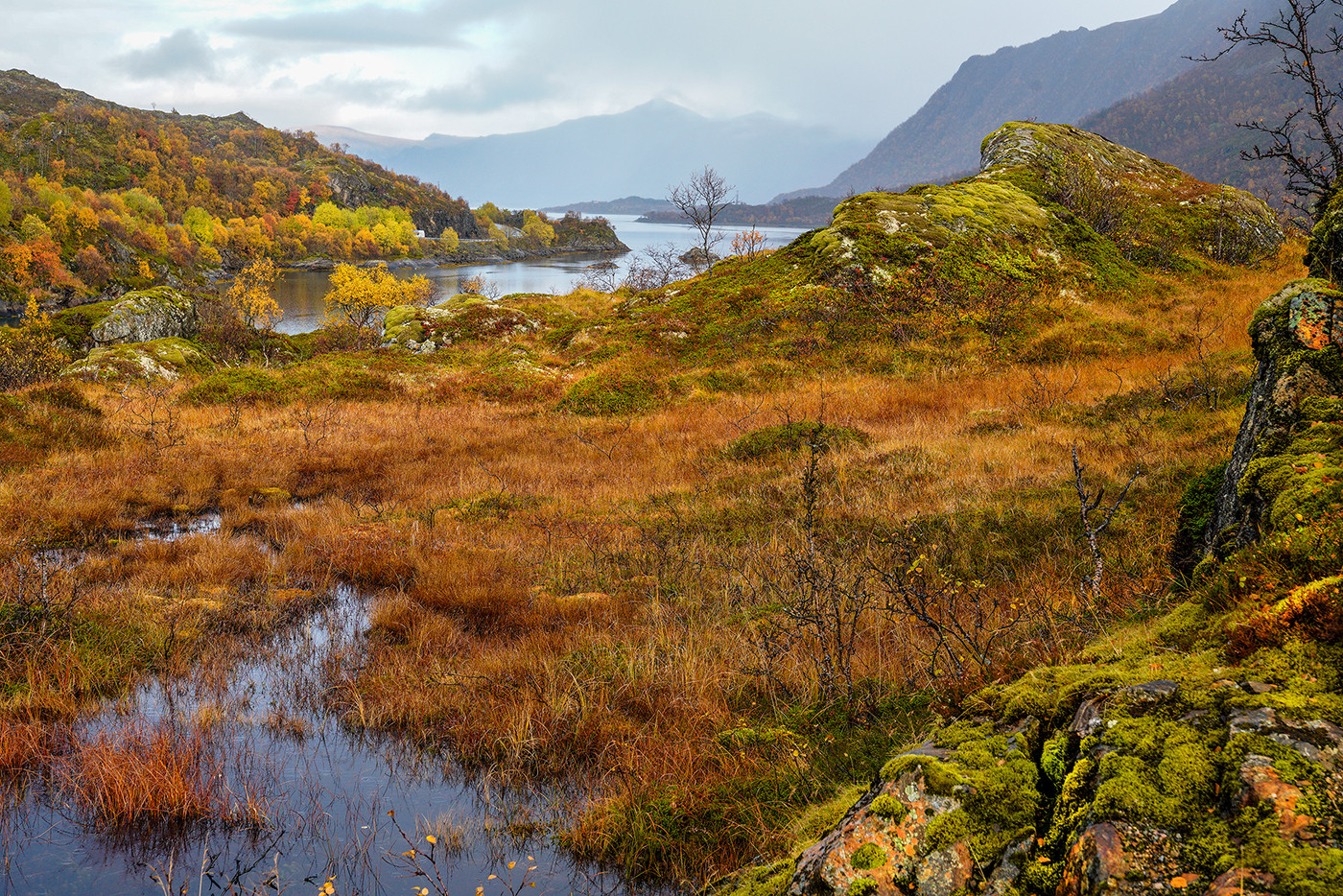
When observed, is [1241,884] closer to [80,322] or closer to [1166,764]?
[1166,764]

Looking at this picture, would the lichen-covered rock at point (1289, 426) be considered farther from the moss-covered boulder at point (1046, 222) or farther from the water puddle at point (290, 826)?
the moss-covered boulder at point (1046, 222)

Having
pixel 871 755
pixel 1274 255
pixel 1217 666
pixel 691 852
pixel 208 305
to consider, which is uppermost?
pixel 208 305

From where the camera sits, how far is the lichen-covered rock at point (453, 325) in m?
24.4

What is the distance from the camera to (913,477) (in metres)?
9.30

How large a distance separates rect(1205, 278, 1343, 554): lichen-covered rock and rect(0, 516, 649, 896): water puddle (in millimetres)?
3498

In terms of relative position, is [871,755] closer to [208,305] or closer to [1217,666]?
[1217,666]

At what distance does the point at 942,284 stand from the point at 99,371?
2474 centimetres

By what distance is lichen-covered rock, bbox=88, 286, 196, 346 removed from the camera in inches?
1382

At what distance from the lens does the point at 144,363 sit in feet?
70.5

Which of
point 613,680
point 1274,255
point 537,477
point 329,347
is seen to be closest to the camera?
point 613,680

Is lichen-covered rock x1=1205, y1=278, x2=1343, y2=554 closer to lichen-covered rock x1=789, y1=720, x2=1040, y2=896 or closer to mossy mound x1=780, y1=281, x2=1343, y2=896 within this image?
mossy mound x1=780, y1=281, x2=1343, y2=896

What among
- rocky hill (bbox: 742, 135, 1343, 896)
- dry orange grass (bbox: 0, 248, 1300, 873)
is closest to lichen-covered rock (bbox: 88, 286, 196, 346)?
dry orange grass (bbox: 0, 248, 1300, 873)

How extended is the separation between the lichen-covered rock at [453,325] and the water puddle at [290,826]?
66.1 feet

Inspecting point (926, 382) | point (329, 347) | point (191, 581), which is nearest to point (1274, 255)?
point (926, 382)
